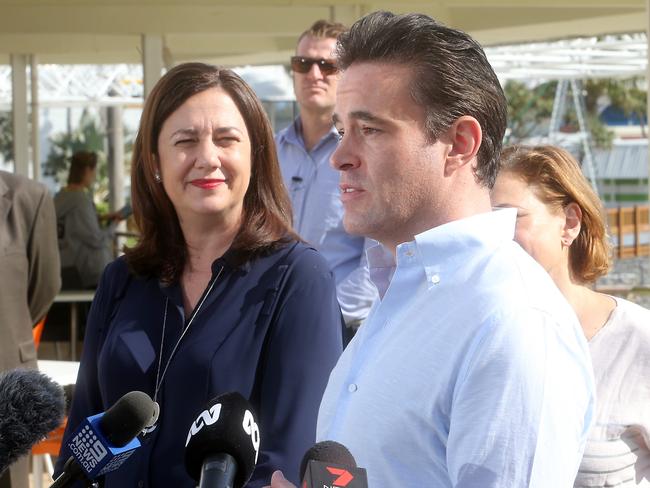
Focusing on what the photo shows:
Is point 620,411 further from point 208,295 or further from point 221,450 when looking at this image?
point 221,450

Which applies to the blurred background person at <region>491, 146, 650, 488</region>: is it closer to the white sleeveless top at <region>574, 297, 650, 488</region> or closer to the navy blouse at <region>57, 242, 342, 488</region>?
the white sleeveless top at <region>574, 297, 650, 488</region>

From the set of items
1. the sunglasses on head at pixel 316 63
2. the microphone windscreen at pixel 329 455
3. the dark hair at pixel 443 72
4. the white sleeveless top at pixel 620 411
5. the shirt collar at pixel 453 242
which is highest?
the sunglasses on head at pixel 316 63

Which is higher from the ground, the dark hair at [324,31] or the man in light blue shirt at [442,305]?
the dark hair at [324,31]

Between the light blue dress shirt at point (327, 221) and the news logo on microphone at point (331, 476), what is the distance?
299 cm

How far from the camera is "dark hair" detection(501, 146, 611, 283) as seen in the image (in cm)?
292

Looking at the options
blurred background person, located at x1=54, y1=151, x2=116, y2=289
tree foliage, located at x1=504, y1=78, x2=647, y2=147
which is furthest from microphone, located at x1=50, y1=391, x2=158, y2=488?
tree foliage, located at x1=504, y1=78, x2=647, y2=147

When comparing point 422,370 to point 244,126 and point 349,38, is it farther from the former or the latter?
point 244,126

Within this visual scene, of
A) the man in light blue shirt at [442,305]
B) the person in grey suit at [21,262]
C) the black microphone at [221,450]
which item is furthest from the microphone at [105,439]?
the person in grey suit at [21,262]

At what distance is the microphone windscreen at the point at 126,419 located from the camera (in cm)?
156

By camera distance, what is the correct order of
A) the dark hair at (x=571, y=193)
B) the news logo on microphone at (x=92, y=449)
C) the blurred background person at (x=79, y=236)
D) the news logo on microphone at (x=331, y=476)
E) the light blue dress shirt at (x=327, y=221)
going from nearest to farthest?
the news logo on microphone at (x=331, y=476) < the news logo on microphone at (x=92, y=449) < the dark hair at (x=571, y=193) < the light blue dress shirt at (x=327, y=221) < the blurred background person at (x=79, y=236)

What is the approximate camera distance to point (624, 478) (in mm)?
2584

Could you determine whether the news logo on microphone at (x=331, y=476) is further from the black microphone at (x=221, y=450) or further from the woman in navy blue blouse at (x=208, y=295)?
the woman in navy blue blouse at (x=208, y=295)

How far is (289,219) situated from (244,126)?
0.28 meters

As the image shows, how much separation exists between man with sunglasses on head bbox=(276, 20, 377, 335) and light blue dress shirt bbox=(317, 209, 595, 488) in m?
2.59
